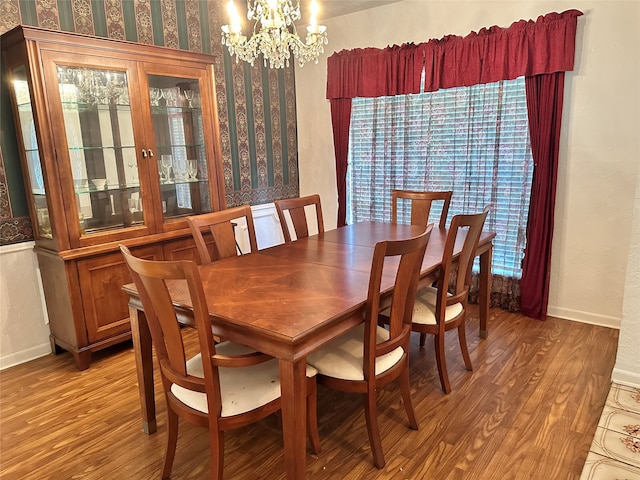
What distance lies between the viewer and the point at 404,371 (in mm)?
2018

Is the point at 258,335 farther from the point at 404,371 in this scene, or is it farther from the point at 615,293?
the point at 615,293

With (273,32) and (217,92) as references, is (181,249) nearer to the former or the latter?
(217,92)

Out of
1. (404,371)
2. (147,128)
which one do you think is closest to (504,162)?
(404,371)

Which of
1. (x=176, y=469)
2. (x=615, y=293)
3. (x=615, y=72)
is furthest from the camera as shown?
(x=615, y=293)

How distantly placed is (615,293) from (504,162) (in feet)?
4.05

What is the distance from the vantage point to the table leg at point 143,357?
6.55 feet

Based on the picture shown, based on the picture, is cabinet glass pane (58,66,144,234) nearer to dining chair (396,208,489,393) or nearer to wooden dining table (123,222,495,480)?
wooden dining table (123,222,495,480)

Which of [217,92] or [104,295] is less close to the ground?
[217,92]

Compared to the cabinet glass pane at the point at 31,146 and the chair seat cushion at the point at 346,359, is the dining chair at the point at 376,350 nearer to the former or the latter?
the chair seat cushion at the point at 346,359

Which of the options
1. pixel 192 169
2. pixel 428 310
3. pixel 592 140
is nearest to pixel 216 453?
pixel 428 310

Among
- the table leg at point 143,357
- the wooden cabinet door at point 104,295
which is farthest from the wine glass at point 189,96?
the table leg at point 143,357

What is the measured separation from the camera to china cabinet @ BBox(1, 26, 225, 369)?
2537 millimetres

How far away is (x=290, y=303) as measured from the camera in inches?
68.4

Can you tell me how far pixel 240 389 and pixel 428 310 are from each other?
1199mm
